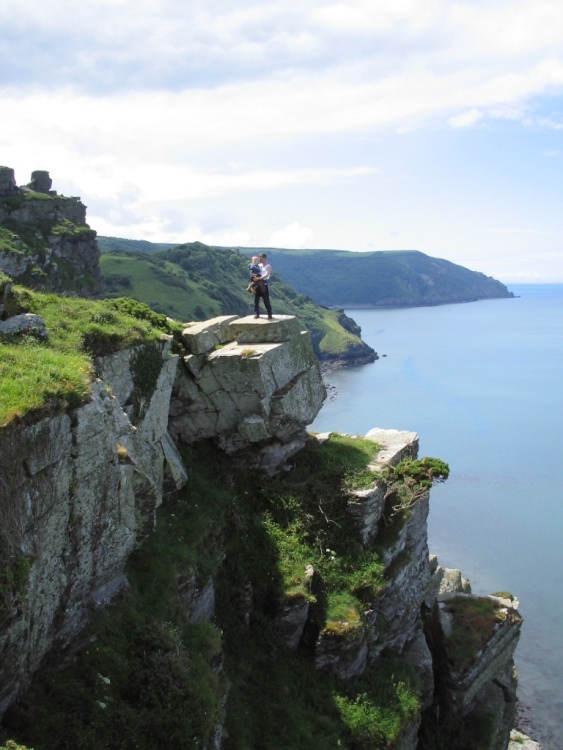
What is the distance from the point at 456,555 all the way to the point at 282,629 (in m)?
38.2

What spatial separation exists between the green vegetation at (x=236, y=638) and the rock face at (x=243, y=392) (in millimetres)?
900

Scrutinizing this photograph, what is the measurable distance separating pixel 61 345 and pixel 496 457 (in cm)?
7161

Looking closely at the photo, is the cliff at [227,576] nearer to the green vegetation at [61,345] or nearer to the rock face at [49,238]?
the green vegetation at [61,345]

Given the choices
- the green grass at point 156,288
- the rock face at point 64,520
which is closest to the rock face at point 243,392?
the rock face at point 64,520

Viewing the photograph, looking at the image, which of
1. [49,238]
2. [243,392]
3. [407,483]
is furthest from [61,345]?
[49,238]

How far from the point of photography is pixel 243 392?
859 inches

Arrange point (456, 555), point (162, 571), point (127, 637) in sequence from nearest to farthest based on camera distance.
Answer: point (127, 637) < point (162, 571) < point (456, 555)

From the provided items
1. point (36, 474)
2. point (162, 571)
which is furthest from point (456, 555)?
point (36, 474)

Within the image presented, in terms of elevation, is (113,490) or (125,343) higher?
(125,343)

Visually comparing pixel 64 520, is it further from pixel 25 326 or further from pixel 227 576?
pixel 227 576

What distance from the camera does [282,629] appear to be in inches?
747

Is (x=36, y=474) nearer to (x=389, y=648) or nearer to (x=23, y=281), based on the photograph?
(x=389, y=648)

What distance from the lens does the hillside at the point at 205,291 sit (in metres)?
119

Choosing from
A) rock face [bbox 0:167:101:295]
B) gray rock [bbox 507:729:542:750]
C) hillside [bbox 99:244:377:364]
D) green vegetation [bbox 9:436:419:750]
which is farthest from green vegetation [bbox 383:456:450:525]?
hillside [bbox 99:244:377:364]
